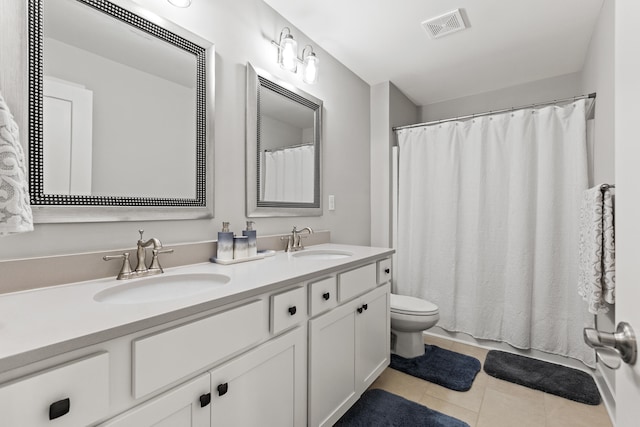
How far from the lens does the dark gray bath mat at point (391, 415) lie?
59.8 inches

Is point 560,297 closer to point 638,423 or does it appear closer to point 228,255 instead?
point 638,423

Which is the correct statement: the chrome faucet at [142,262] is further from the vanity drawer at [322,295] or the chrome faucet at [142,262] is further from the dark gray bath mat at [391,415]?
the dark gray bath mat at [391,415]

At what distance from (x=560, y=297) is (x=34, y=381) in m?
2.78

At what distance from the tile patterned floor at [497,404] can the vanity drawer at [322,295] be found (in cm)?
87

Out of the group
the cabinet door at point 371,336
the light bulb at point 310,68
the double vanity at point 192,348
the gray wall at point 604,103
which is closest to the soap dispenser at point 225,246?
the double vanity at point 192,348

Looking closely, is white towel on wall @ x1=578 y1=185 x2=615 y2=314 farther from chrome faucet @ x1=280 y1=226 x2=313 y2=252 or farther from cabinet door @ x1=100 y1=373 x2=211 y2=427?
cabinet door @ x1=100 y1=373 x2=211 y2=427

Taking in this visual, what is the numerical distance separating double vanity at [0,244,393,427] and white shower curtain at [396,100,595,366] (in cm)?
132

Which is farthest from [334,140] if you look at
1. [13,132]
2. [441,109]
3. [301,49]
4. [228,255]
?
[13,132]

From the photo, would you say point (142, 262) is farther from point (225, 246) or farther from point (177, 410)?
point (177, 410)

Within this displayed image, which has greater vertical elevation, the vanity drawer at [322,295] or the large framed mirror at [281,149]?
the large framed mirror at [281,149]

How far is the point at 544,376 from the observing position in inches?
78.3

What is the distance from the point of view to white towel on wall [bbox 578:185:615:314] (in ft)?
4.94

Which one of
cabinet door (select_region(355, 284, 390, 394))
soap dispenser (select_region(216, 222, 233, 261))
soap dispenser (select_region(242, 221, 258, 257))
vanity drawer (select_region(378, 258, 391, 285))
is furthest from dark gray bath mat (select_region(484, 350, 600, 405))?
soap dispenser (select_region(216, 222, 233, 261))

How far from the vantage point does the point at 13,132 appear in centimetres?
70
